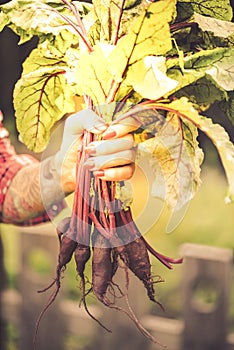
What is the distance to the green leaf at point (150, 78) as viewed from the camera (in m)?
1.11

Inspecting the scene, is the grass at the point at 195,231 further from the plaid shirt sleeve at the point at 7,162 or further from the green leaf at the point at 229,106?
the plaid shirt sleeve at the point at 7,162

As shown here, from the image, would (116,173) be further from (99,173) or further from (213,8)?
(213,8)

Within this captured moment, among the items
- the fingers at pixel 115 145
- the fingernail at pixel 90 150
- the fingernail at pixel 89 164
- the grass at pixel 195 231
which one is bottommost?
the grass at pixel 195 231

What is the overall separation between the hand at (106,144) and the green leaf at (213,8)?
238mm

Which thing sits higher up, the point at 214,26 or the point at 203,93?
the point at 214,26

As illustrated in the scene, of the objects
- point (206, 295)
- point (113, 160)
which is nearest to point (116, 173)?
point (113, 160)

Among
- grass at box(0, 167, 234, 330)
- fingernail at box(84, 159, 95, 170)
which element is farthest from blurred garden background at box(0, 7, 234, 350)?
fingernail at box(84, 159, 95, 170)

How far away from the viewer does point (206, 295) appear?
1.69 metres

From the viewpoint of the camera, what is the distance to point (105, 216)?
1.27m

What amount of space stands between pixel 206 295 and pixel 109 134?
2.13 feet

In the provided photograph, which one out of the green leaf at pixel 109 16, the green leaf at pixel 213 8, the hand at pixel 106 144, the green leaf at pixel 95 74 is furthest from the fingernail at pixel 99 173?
the green leaf at pixel 213 8

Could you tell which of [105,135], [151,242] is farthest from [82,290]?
[105,135]

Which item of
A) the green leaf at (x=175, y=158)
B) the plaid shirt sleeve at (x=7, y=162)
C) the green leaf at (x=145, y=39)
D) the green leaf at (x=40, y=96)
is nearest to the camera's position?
the green leaf at (x=145, y=39)

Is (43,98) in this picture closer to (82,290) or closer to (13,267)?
(82,290)
